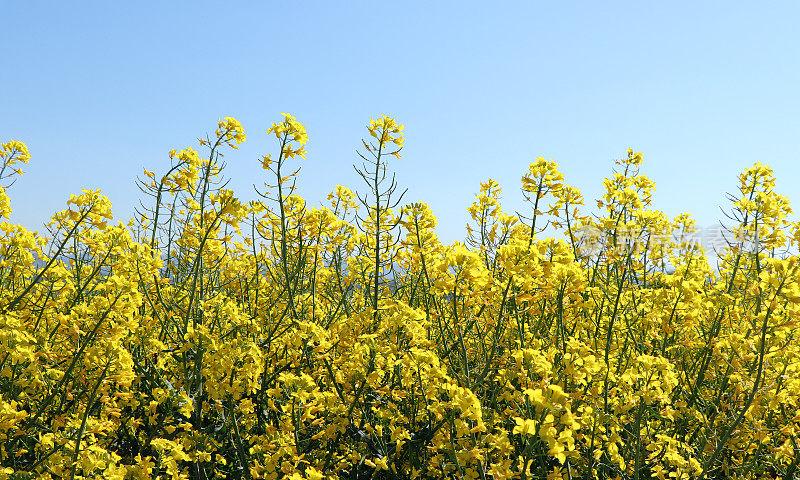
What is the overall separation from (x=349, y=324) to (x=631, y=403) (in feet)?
5.58

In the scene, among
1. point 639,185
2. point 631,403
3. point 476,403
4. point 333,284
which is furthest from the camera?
point 333,284

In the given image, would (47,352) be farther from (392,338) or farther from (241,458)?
(392,338)

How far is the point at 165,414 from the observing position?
3053 millimetres

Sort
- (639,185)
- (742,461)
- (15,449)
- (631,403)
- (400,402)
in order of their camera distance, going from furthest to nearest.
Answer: (639,185) < (400,402) < (742,461) < (15,449) < (631,403)

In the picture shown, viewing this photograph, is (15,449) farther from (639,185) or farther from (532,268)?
(639,185)

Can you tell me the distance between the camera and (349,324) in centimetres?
347

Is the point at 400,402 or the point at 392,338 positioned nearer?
the point at 392,338

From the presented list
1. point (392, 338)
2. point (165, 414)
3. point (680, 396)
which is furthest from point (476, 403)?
point (680, 396)

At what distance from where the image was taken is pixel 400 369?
10.2 feet

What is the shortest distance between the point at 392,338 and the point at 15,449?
2.13m

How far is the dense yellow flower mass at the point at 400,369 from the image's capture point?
260 centimetres

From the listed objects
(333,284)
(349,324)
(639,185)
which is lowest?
(349,324)

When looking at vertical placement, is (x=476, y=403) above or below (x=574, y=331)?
below

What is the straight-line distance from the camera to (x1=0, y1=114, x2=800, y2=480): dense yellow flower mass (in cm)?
260
